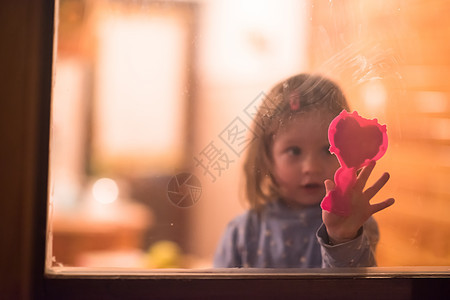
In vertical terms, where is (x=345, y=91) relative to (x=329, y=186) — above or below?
above

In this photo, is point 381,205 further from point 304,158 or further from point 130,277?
point 130,277

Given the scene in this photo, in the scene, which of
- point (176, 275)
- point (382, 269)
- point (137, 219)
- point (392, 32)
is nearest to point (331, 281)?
point (382, 269)

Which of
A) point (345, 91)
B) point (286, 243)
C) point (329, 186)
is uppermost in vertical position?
point (345, 91)

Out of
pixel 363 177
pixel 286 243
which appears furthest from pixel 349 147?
pixel 286 243

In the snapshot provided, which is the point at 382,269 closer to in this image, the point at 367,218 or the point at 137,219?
the point at 367,218

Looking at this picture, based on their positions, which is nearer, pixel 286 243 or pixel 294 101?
pixel 294 101

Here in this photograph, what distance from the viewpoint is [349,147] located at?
532 millimetres

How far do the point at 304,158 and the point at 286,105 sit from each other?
0.08 meters

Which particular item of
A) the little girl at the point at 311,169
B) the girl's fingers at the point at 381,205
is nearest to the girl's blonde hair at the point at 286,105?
the little girl at the point at 311,169

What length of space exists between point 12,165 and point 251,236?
1.58 feet

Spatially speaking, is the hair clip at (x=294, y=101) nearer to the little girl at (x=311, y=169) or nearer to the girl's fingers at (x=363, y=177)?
the little girl at (x=311, y=169)

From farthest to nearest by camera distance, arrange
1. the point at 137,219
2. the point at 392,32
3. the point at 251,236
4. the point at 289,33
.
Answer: the point at 137,219, the point at 251,236, the point at 289,33, the point at 392,32

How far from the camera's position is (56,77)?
0.50 meters

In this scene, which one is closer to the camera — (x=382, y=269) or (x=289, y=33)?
(x=382, y=269)
